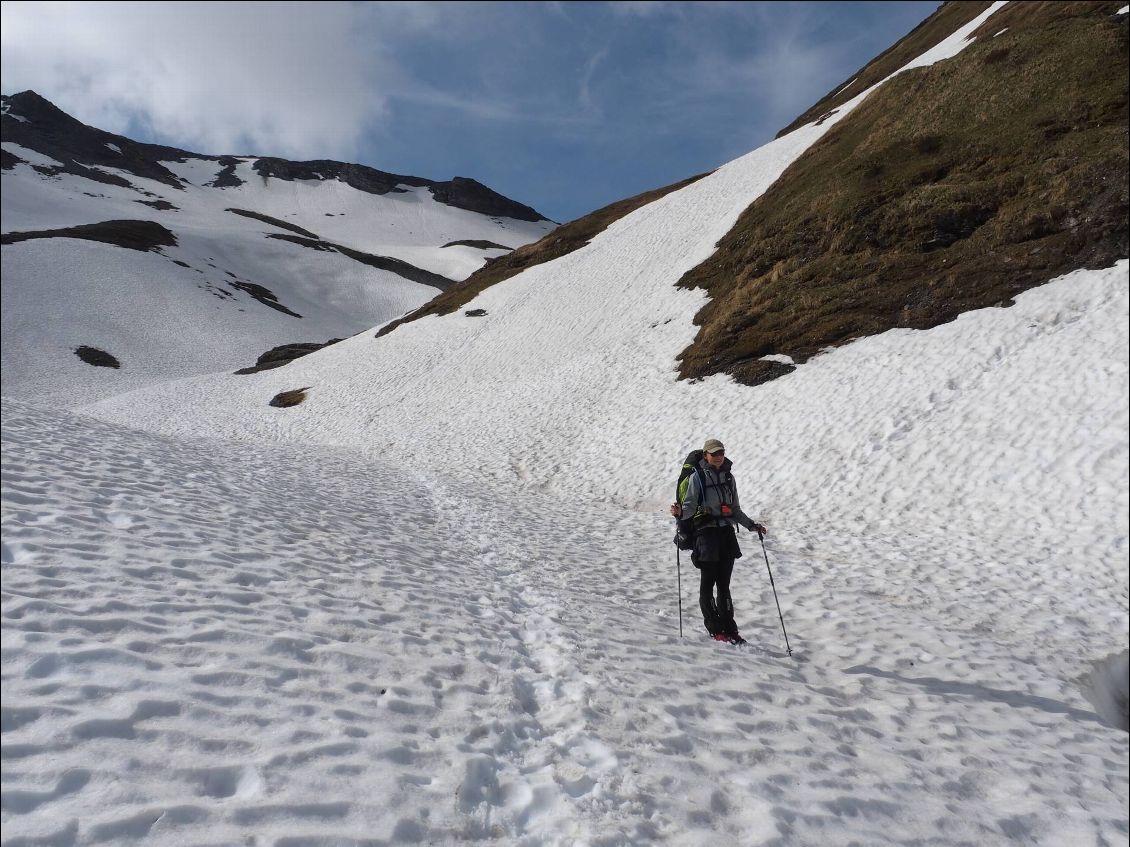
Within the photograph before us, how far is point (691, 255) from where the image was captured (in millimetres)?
36188

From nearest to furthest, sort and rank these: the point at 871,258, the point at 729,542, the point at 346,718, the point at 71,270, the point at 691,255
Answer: the point at 346,718 < the point at 729,542 < the point at 871,258 < the point at 691,255 < the point at 71,270

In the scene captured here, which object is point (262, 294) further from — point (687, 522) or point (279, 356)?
point (687, 522)

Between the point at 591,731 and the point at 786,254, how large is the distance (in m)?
25.3

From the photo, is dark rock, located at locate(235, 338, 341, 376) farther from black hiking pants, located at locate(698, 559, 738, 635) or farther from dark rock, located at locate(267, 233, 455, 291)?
black hiking pants, located at locate(698, 559, 738, 635)

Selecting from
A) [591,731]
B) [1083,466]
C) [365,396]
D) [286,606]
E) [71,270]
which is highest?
[71,270]

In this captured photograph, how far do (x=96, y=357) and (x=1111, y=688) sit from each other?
67.0m

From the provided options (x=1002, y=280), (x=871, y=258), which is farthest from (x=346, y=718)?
(x=871, y=258)

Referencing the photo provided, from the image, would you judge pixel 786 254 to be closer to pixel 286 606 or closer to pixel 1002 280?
pixel 1002 280

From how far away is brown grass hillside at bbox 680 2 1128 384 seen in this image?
57.1ft

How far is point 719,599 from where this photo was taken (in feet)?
28.3

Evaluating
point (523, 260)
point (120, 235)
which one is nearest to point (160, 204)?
point (120, 235)

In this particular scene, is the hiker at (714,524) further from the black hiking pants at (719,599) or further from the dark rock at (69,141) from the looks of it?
the dark rock at (69,141)

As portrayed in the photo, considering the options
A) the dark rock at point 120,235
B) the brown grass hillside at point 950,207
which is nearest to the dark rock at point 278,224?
the dark rock at point 120,235

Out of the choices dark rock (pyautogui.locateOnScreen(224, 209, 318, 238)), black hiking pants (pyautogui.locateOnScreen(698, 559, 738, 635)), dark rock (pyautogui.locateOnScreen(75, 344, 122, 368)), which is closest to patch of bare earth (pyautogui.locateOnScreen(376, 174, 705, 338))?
dark rock (pyautogui.locateOnScreen(75, 344, 122, 368))
